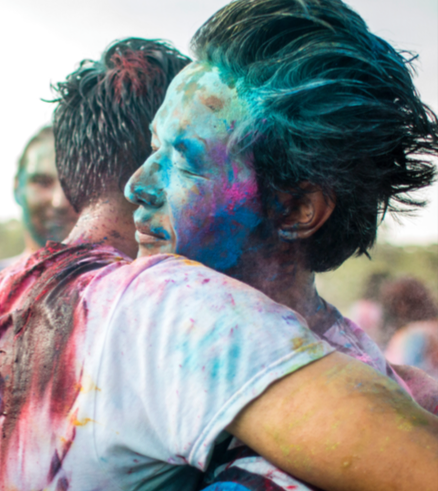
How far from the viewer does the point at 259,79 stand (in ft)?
3.85

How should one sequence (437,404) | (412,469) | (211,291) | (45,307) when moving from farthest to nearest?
1. (437,404)
2. (45,307)
3. (211,291)
4. (412,469)

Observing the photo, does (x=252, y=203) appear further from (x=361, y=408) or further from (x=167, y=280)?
(x=361, y=408)

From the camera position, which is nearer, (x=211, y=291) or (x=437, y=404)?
(x=211, y=291)

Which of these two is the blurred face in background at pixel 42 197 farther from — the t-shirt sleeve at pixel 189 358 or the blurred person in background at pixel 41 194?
the t-shirt sleeve at pixel 189 358

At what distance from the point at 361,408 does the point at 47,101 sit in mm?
1612

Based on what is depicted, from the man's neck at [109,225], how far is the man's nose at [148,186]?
0.30 meters

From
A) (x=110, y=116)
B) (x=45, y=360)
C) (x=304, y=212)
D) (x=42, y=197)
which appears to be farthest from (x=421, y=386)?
(x=42, y=197)

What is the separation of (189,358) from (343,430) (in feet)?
0.81

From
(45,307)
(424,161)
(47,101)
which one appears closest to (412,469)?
(45,307)

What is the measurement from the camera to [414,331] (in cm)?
203

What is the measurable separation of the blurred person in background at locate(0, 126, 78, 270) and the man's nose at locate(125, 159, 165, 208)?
1.10 m

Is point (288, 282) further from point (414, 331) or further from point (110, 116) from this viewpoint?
point (414, 331)

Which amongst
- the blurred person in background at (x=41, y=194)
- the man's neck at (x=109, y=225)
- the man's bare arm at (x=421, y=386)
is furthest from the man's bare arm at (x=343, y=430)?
the blurred person in background at (x=41, y=194)

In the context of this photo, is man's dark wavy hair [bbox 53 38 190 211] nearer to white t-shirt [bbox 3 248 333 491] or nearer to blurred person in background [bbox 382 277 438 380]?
white t-shirt [bbox 3 248 333 491]
